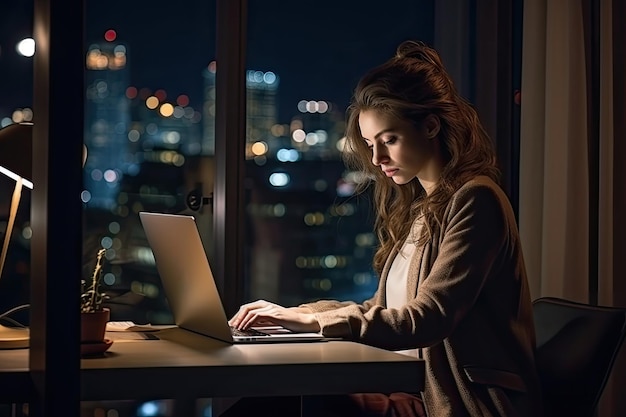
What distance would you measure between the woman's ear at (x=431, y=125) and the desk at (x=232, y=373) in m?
0.72

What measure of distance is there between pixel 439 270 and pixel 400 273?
13.7 inches

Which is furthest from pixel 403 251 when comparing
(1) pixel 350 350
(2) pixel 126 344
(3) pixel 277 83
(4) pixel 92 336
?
(3) pixel 277 83

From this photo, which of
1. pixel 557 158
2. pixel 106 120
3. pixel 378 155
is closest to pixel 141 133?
pixel 106 120

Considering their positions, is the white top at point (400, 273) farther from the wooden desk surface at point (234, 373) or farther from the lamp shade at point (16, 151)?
the lamp shade at point (16, 151)

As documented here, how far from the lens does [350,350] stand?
1.74m

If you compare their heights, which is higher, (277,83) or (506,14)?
(506,14)

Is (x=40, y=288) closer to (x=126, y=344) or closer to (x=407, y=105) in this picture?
(x=126, y=344)

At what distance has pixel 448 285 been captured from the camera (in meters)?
1.97

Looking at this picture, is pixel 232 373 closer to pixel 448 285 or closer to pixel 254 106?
pixel 448 285

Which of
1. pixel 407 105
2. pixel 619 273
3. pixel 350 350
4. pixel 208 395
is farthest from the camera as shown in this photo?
pixel 619 273

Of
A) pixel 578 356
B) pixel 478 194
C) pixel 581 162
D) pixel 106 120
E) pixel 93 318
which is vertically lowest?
pixel 578 356

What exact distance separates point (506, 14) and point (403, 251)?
132 centimetres

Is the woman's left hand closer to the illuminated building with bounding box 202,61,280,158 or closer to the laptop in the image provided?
the laptop

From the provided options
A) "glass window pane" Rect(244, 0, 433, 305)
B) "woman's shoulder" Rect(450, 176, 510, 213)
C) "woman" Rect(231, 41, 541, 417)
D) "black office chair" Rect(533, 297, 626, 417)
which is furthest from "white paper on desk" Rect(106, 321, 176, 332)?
"glass window pane" Rect(244, 0, 433, 305)
